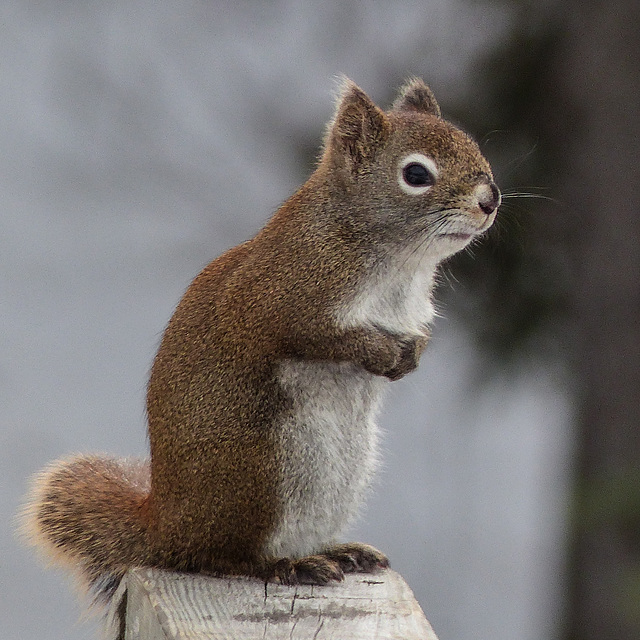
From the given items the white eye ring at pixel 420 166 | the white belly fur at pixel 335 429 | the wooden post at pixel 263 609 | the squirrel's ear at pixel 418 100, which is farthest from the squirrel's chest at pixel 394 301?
the wooden post at pixel 263 609

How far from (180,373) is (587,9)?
293cm

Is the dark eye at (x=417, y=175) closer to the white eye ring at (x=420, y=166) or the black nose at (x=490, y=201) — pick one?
the white eye ring at (x=420, y=166)

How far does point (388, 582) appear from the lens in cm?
214

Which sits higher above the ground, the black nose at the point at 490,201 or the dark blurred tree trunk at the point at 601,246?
the dark blurred tree trunk at the point at 601,246

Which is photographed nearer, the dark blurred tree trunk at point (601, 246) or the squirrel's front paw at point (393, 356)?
the squirrel's front paw at point (393, 356)

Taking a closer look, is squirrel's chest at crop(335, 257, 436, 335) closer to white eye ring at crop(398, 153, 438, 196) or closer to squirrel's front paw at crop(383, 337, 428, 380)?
squirrel's front paw at crop(383, 337, 428, 380)

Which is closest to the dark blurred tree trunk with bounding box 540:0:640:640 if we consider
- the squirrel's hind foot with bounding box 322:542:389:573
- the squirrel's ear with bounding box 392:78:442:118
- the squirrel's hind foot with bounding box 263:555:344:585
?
the squirrel's ear with bounding box 392:78:442:118

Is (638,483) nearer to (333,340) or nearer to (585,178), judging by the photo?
(333,340)

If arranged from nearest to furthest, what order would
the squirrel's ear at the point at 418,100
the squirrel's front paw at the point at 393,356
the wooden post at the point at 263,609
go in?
1. the wooden post at the point at 263,609
2. the squirrel's front paw at the point at 393,356
3. the squirrel's ear at the point at 418,100

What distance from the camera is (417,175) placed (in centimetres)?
228

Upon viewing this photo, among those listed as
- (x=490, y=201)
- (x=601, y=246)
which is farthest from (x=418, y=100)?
(x=601, y=246)

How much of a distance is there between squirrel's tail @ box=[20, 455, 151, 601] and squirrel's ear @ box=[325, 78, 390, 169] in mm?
776

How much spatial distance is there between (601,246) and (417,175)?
2.21 m

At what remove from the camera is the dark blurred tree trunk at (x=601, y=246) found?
4309mm
